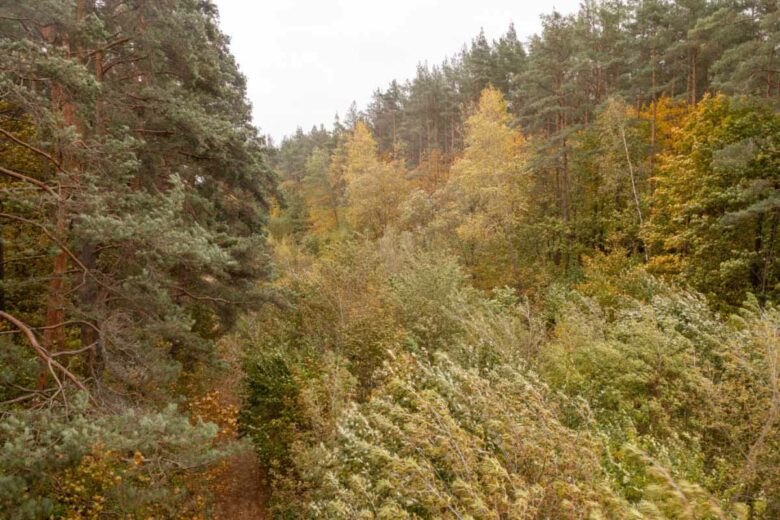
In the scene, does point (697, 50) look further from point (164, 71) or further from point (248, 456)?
point (248, 456)

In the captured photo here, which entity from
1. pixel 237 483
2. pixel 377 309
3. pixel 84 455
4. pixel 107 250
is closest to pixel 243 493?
pixel 237 483

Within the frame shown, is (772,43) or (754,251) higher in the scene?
(772,43)

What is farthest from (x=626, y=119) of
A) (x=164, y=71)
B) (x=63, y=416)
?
(x=63, y=416)

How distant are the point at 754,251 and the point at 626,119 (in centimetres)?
698

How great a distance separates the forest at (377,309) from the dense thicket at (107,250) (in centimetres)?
6

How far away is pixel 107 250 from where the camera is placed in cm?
793

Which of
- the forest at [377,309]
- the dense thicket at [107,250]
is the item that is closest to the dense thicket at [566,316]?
the forest at [377,309]

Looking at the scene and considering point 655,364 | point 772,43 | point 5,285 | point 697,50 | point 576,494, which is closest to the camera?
point 576,494

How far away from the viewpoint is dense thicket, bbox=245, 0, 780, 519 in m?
4.70

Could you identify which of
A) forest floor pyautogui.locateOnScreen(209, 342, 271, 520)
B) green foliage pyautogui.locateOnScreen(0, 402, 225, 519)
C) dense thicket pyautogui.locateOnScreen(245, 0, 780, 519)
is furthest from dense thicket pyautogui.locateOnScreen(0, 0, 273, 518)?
dense thicket pyautogui.locateOnScreen(245, 0, 780, 519)

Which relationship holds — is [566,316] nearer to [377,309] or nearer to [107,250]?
[377,309]

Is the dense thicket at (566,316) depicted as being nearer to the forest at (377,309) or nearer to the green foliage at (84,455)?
the forest at (377,309)

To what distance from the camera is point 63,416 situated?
4867mm

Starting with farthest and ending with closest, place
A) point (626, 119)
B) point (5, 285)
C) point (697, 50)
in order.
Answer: point (697, 50), point (626, 119), point (5, 285)
